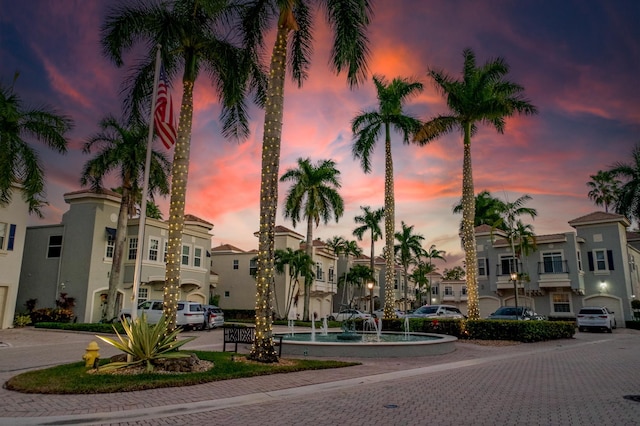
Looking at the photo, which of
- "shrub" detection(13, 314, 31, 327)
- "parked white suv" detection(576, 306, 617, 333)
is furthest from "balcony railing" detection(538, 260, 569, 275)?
"shrub" detection(13, 314, 31, 327)

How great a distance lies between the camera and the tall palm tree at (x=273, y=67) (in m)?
12.8

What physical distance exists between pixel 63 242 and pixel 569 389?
1245 inches

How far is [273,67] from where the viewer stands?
14148 mm

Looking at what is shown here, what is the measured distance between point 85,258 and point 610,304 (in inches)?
1685

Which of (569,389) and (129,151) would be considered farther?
(129,151)

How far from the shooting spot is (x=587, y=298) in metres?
41.2

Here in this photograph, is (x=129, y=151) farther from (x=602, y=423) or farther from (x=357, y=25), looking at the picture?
(x=602, y=423)

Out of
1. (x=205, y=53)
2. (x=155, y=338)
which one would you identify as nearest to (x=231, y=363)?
(x=155, y=338)

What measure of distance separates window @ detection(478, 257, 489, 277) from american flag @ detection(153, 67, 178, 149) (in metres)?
41.0

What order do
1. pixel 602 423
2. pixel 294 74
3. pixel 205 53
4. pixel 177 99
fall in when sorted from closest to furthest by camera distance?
pixel 602 423, pixel 205 53, pixel 294 74, pixel 177 99

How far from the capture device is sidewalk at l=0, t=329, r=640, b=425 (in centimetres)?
714

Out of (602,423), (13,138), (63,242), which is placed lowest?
(602,423)

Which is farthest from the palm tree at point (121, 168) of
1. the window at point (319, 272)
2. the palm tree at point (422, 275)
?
the palm tree at point (422, 275)

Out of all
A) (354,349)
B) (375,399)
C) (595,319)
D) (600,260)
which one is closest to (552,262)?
(600,260)
